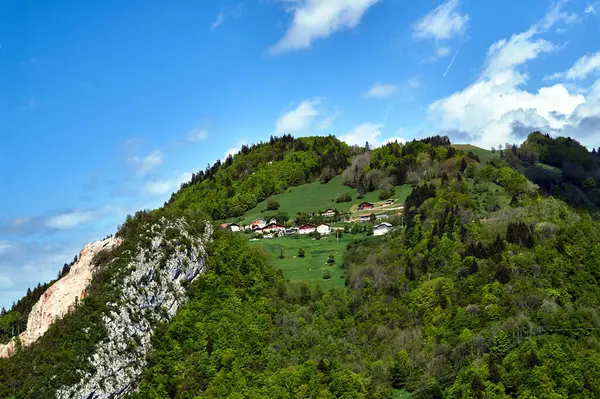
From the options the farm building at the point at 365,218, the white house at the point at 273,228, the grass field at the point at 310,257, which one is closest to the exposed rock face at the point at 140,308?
the grass field at the point at 310,257

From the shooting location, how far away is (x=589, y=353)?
96.7 metres

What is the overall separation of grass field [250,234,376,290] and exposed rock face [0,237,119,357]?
42.2m

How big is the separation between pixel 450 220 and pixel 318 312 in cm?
3629

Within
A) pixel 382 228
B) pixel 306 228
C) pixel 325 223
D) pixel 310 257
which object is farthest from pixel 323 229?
pixel 310 257

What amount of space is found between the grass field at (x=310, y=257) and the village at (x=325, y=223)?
4.96 meters

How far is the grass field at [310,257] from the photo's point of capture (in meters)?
147

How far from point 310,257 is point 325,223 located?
28.5 metres

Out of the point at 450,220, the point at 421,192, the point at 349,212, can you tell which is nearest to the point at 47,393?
the point at 450,220

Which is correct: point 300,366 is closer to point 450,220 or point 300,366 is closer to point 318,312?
point 318,312

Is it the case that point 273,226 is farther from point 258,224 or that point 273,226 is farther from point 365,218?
point 365,218

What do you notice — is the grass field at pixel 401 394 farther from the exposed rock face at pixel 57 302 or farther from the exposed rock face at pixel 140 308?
the exposed rock face at pixel 57 302

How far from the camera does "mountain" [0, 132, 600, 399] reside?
4016 inches

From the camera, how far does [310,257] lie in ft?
527

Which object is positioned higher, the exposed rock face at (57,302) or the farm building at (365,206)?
the farm building at (365,206)
